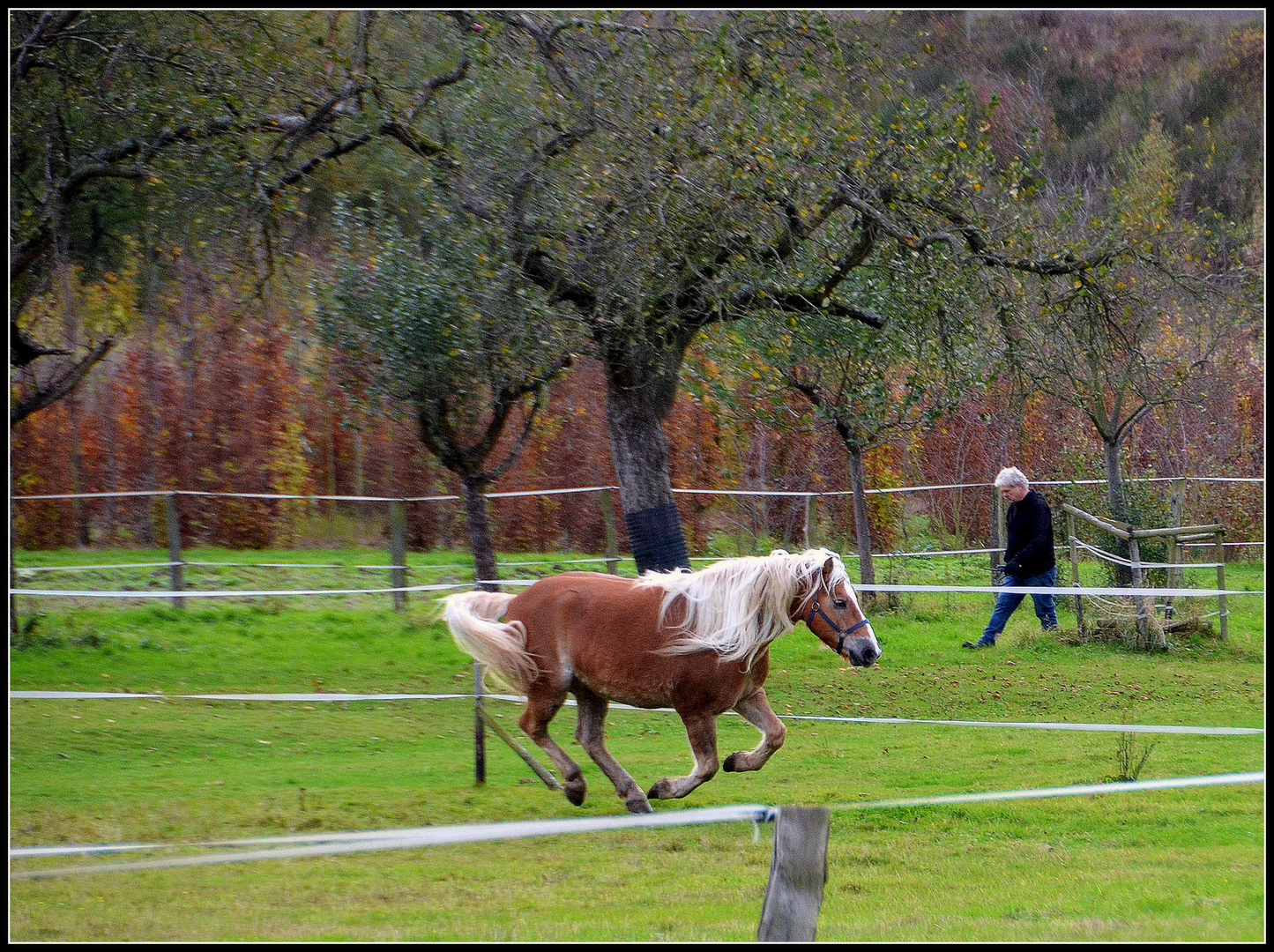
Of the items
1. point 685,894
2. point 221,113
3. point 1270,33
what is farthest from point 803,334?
point 685,894

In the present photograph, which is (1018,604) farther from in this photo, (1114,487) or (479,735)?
(479,735)

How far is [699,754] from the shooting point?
5875 millimetres

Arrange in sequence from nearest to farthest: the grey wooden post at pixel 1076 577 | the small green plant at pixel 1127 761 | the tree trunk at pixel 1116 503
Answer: the small green plant at pixel 1127 761, the grey wooden post at pixel 1076 577, the tree trunk at pixel 1116 503

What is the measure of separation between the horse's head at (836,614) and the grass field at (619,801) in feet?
3.08

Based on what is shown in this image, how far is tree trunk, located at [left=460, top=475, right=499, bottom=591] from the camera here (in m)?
12.9

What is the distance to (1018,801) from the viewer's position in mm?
6246

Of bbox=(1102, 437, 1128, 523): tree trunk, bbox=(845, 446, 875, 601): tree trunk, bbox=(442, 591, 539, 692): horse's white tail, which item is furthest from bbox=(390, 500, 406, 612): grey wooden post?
bbox=(1102, 437, 1128, 523): tree trunk

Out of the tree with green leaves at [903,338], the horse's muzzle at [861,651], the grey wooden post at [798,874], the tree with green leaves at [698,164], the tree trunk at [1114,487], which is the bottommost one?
the grey wooden post at [798,874]

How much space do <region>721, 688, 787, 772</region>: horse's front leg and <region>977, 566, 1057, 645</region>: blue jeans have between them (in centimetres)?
551

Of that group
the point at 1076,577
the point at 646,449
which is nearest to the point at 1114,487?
the point at 1076,577

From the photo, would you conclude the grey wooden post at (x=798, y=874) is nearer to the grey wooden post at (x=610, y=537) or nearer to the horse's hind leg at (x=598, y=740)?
the horse's hind leg at (x=598, y=740)

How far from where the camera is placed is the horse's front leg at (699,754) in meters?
5.86

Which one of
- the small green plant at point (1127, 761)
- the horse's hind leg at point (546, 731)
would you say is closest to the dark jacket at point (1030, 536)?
the small green plant at point (1127, 761)

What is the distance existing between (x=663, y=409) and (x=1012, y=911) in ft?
22.9
